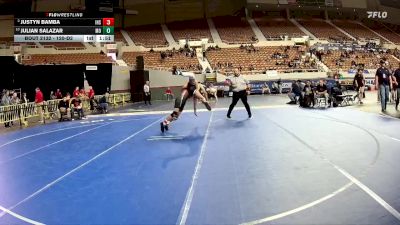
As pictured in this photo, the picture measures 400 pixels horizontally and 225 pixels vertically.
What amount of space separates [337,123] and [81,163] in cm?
768

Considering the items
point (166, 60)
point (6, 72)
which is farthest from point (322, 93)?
point (166, 60)

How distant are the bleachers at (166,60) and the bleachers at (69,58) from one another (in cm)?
374

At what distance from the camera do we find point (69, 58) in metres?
37.8

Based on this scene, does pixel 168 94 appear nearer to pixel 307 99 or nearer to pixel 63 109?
pixel 63 109

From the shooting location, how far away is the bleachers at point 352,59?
138 ft

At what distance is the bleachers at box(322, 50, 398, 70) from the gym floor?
34.1m

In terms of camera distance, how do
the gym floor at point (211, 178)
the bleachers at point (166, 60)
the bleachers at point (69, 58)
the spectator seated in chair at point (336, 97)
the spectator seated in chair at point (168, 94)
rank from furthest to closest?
the bleachers at point (166, 60), the bleachers at point (69, 58), the spectator seated in chair at point (168, 94), the spectator seated in chair at point (336, 97), the gym floor at point (211, 178)

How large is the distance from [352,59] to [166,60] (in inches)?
854

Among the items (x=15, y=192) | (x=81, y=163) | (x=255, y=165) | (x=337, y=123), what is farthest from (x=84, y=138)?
(x=337, y=123)

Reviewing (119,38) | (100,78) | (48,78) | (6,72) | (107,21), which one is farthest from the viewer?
(119,38)

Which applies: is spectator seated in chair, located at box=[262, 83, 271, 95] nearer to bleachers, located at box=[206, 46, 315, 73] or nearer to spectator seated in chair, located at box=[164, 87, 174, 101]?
bleachers, located at box=[206, 46, 315, 73]
